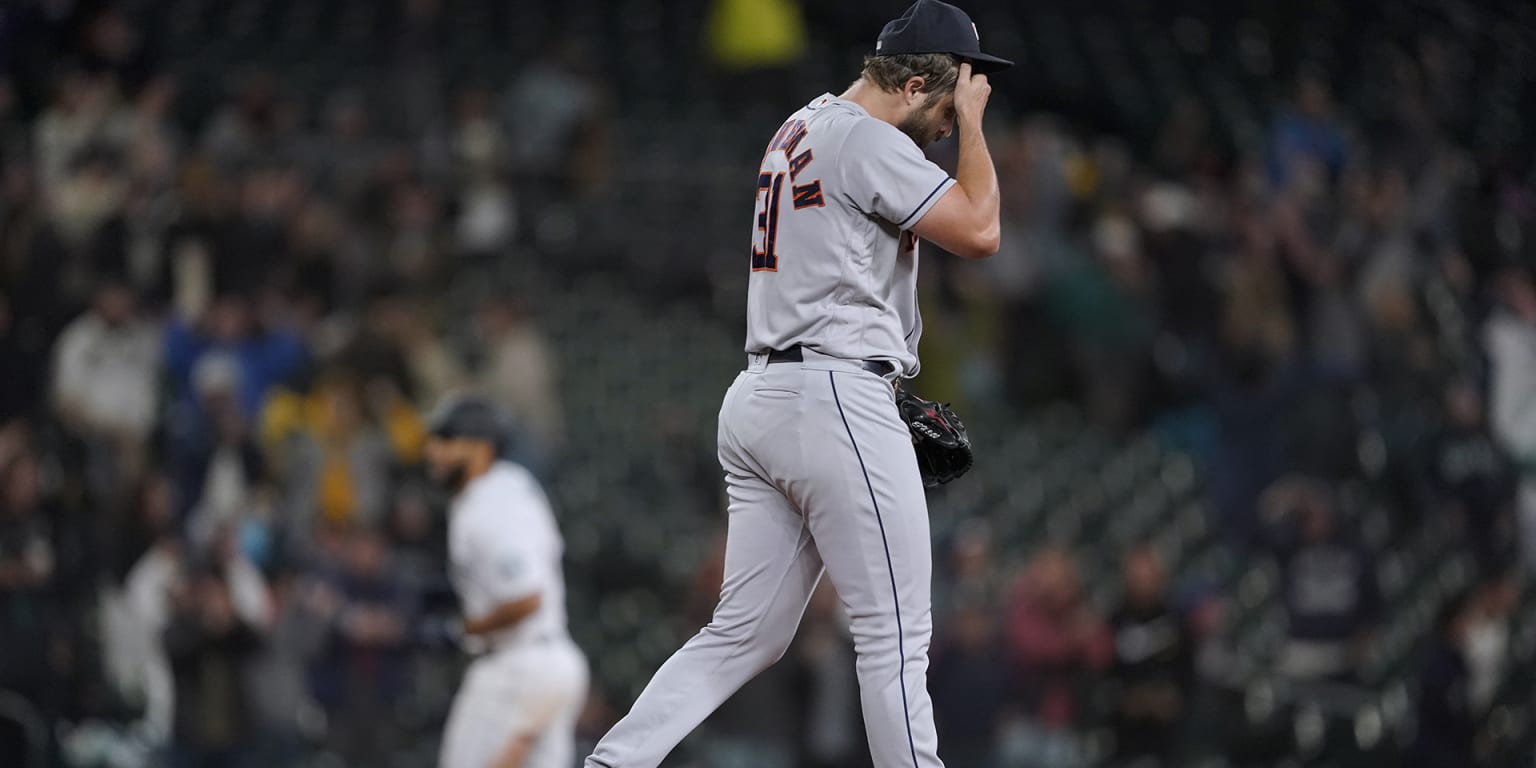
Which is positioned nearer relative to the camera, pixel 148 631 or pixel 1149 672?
pixel 148 631

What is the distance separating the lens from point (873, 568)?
432 centimetres

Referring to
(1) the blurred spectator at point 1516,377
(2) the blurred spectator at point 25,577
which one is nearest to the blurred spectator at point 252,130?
(2) the blurred spectator at point 25,577

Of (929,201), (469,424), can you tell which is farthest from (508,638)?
(929,201)

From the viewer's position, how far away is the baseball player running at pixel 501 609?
7234mm

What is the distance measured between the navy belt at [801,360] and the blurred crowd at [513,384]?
4241 millimetres

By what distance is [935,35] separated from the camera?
14.3 feet

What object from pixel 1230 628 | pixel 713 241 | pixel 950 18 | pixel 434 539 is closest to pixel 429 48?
pixel 713 241

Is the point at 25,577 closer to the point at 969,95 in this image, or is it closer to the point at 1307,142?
the point at 969,95

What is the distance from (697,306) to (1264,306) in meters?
3.78

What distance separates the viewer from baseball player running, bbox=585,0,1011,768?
4281 mm

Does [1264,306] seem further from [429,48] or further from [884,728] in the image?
[884,728]

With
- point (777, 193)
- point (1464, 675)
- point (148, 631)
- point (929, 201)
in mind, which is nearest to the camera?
point (929, 201)

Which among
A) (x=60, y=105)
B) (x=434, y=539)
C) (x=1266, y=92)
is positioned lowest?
(x=434, y=539)

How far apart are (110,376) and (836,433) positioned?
8.00 meters
